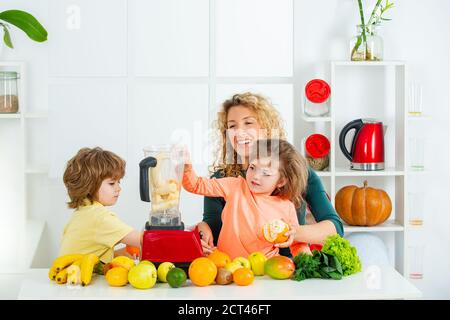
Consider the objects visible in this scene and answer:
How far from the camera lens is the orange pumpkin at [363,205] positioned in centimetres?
320

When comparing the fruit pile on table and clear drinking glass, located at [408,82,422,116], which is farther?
clear drinking glass, located at [408,82,422,116]

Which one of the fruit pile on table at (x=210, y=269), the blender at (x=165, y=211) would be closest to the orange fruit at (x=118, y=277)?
the fruit pile on table at (x=210, y=269)

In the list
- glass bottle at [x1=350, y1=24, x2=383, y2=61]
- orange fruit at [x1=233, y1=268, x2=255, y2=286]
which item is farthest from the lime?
glass bottle at [x1=350, y1=24, x2=383, y2=61]

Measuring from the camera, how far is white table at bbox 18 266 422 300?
1.66 m

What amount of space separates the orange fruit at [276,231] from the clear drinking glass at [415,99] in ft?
4.99

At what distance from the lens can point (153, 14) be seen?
129 inches

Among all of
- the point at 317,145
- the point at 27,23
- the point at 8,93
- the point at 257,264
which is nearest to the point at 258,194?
the point at 257,264

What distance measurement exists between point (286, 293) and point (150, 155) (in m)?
0.45

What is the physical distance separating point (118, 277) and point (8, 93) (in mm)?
1572

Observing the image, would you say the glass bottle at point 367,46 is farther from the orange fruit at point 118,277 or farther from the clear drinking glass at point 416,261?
the orange fruit at point 118,277

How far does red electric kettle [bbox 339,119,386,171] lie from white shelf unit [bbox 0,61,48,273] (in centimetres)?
122

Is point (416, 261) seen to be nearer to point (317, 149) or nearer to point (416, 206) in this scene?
point (416, 206)

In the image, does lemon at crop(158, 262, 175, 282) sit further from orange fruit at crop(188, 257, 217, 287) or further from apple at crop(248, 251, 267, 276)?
apple at crop(248, 251, 267, 276)
